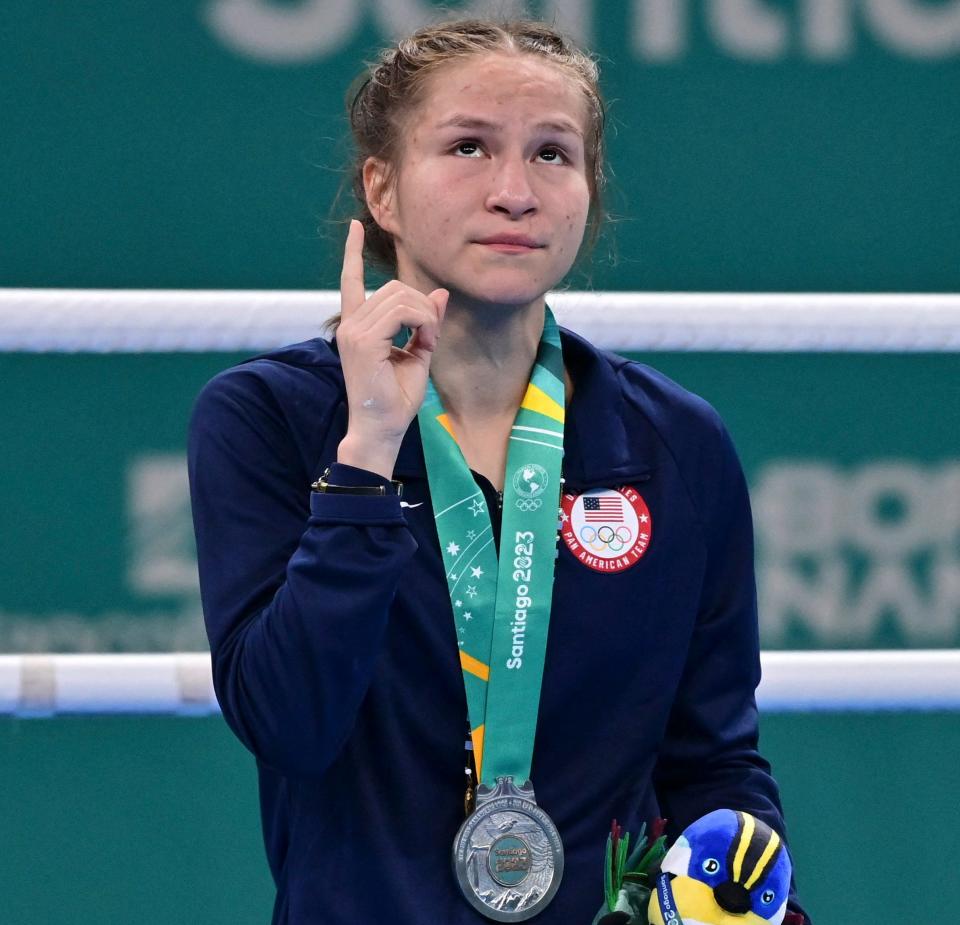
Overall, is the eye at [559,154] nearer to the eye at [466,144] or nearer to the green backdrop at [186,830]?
the eye at [466,144]

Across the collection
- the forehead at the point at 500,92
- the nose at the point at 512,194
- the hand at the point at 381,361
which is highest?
the forehead at the point at 500,92

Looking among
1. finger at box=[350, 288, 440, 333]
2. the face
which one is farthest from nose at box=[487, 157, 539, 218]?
finger at box=[350, 288, 440, 333]

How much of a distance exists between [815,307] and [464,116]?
2.33ft

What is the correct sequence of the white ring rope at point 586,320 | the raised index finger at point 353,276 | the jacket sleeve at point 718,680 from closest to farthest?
1. the raised index finger at point 353,276
2. the jacket sleeve at point 718,680
3. the white ring rope at point 586,320

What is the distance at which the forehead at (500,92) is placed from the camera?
4.22ft

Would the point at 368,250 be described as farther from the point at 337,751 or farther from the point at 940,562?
the point at 940,562

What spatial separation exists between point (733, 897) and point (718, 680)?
0.87 ft

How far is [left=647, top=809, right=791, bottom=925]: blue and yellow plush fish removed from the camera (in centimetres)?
112

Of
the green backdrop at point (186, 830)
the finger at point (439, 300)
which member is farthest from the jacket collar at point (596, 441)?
the green backdrop at point (186, 830)

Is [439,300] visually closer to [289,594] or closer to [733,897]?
[289,594]

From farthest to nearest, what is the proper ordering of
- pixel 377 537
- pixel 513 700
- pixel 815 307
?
1. pixel 815 307
2. pixel 513 700
3. pixel 377 537

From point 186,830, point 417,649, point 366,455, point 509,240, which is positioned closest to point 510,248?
point 509,240

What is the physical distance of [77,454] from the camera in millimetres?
1964

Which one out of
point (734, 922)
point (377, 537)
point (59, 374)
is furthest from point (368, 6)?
Answer: point (734, 922)
